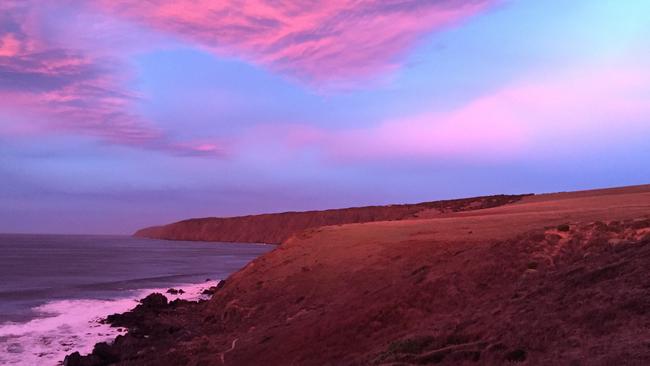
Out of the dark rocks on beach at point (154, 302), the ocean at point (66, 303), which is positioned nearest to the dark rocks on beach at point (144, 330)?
the dark rocks on beach at point (154, 302)

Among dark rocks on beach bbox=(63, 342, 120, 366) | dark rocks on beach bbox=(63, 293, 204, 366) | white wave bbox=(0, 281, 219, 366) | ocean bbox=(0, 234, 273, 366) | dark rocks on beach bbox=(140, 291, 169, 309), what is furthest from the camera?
dark rocks on beach bbox=(140, 291, 169, 309)

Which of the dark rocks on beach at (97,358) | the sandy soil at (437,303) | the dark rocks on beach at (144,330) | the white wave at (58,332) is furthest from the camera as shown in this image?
the white wave at (58,332)

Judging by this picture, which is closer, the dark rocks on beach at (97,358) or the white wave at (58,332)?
the dark rocks on beach at (97,358)

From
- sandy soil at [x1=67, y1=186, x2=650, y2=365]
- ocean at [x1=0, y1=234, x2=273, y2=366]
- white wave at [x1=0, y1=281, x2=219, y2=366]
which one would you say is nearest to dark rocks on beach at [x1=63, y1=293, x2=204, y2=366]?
sandy soil at [x1=67, y1=186, x2=650, y2=365]

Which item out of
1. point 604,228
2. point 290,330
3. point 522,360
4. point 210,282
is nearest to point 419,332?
point 522,360

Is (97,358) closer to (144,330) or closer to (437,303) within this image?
(144,330)

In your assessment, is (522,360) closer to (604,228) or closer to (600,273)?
(600,273)

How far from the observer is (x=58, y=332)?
26766 millimetres

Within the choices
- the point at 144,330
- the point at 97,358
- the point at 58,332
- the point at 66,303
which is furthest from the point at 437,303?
the point at 66,303

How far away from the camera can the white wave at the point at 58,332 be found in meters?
21.9

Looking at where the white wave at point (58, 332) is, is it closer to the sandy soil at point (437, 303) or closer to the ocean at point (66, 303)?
the ocean at point (66, 303)

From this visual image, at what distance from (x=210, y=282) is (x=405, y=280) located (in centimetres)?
3545

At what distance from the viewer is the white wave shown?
71.7 feet

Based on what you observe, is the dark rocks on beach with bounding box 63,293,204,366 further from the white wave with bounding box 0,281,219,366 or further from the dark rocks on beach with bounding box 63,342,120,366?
the white wave with bounding box 0,281,219,366
